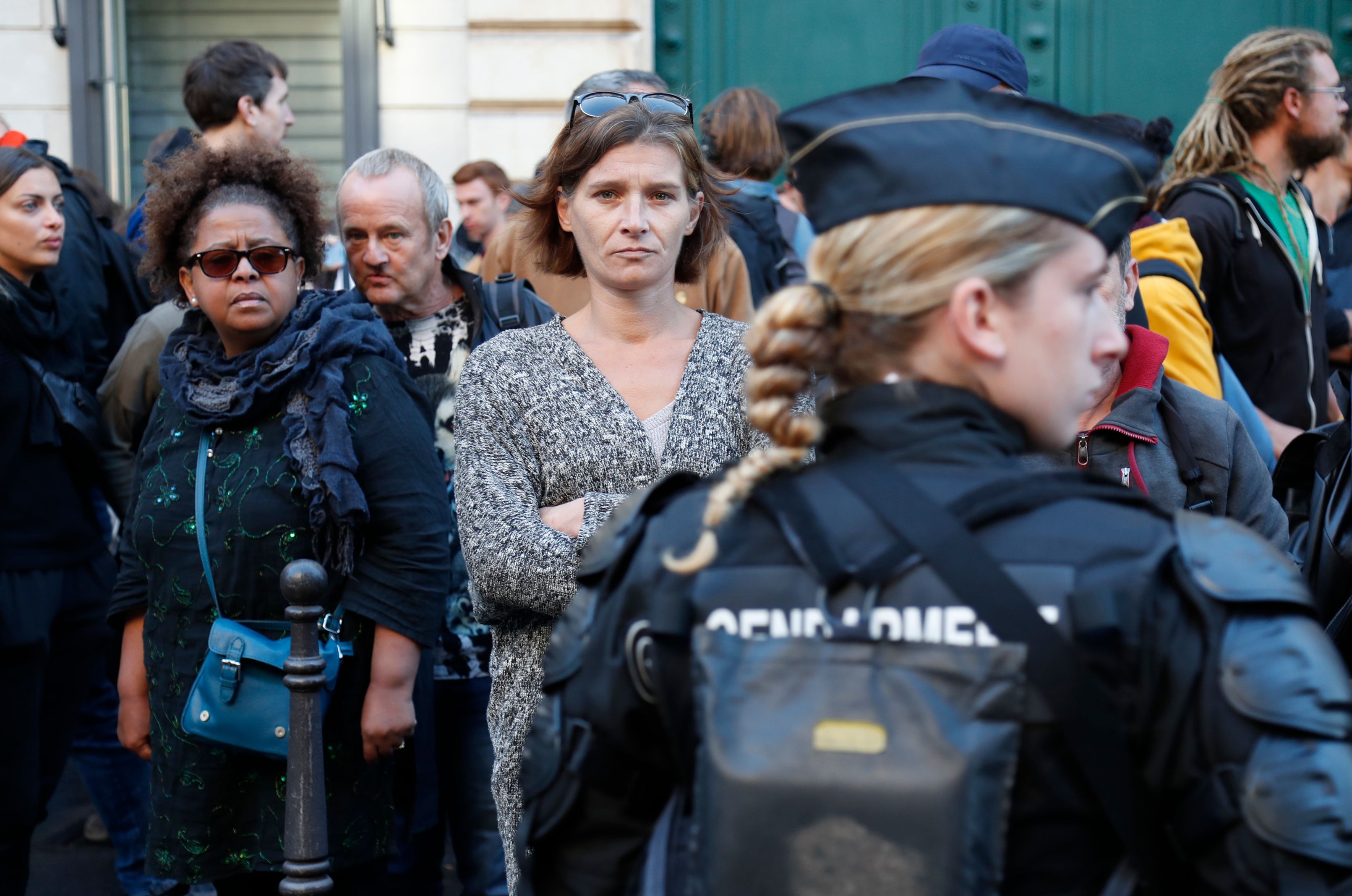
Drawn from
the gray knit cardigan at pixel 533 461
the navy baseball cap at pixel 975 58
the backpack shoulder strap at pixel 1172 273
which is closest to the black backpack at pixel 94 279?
the gray knit cardigan at pixel 533 461

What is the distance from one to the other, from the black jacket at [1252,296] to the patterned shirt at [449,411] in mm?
2283

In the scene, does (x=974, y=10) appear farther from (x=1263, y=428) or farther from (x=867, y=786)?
(x=867, y=786)

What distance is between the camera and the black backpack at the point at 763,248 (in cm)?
521

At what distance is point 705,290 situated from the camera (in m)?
4.42

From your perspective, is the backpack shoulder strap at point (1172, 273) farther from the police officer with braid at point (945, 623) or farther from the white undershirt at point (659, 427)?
the police officer with braid at point (945, 623)

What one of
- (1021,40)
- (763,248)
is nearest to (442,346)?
(763,248)

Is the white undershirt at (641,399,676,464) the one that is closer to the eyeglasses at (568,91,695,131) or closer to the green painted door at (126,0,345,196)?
the eyeglasses at (568,91,695,131)

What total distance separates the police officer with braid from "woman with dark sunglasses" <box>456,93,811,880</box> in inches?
45.5

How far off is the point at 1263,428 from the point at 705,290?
1.67m

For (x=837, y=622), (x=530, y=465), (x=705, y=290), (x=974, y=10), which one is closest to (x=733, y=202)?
(x=705, y=290)

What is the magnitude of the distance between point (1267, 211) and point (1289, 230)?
103mm

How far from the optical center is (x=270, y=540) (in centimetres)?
330

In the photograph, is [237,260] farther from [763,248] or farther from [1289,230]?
[1289,230]

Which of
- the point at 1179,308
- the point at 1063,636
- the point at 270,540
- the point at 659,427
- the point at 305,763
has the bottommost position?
the point at 305,763
